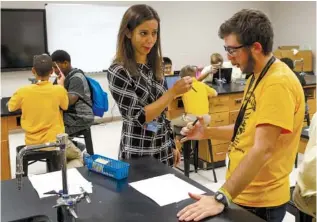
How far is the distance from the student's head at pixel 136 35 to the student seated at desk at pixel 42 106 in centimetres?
131

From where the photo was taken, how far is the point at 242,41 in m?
1.34

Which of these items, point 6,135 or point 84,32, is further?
point 84,32

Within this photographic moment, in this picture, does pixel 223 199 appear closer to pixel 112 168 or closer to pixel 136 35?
pixel 112 168

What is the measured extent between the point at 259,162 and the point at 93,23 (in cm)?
523

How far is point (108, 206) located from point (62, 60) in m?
2.48

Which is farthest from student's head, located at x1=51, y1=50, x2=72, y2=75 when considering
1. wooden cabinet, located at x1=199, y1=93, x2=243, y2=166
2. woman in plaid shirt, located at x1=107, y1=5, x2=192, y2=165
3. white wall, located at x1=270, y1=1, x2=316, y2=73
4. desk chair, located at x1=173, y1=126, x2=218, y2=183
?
white wall, located at x1=270, y1=1, x2=316, y2=73

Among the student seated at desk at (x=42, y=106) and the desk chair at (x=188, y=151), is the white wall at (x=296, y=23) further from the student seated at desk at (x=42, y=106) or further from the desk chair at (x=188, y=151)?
the student seated at desk at (x=42, y=106)

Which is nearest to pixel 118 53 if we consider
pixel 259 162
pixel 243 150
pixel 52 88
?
pixel 243 150

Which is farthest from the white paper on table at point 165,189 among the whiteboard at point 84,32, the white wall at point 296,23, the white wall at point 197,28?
the white wall at point 296,23

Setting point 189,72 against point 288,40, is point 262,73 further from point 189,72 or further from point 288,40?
point 288,40

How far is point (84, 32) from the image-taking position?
598 centimetres

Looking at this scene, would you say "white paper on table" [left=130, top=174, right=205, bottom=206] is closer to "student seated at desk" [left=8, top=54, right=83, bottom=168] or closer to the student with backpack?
"student seated at desk" [left=8, top=54, right=83, bottom=168]

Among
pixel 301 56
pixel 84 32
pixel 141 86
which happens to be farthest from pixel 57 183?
pixel 301 56

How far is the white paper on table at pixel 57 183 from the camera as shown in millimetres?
1472
